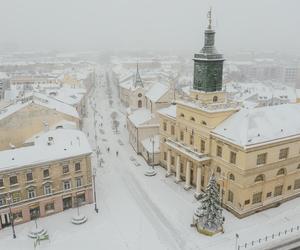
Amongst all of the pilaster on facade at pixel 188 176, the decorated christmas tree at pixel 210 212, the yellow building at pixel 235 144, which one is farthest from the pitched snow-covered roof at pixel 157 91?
the decorated christmas tree at pixel 210 212

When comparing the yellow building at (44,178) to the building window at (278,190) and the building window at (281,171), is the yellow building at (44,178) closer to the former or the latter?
the building window at (278,190)

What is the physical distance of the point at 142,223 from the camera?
4275 centimetres

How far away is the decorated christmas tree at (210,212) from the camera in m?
39.2

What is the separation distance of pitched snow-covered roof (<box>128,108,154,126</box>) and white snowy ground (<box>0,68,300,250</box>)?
15766 mm

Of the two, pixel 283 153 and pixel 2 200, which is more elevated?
pixel 283 153

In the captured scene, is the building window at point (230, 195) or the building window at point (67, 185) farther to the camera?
the building window at point (67, 185)

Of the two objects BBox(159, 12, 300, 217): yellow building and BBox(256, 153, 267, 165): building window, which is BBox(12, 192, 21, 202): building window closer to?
BBox(159, 12, 300, 217): yellow building

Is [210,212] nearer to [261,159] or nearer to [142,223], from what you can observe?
[142,223]

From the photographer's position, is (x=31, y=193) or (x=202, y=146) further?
(x=202, y=146)

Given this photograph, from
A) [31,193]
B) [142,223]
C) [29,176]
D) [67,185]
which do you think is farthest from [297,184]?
[29,176]

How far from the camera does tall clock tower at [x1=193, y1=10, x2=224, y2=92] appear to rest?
47.9 metres

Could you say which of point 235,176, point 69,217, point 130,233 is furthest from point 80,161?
point 235,176

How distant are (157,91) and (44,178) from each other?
40.3m

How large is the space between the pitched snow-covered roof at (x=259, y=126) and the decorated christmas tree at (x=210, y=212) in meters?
7.10
